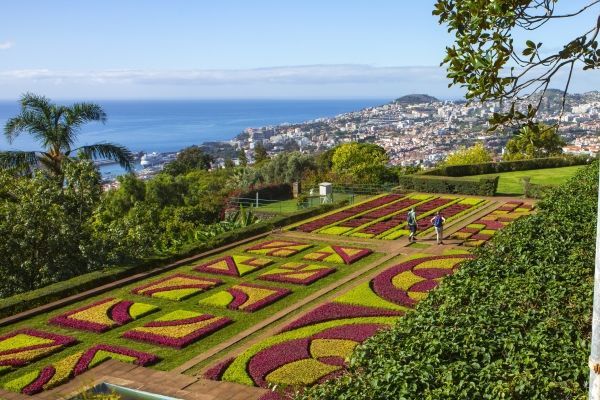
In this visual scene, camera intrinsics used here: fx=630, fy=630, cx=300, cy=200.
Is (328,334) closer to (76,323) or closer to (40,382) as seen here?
(40,382)

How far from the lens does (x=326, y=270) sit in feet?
71.2

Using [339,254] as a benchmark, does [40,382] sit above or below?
below

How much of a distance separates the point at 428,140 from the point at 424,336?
149m

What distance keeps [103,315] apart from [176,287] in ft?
9.86

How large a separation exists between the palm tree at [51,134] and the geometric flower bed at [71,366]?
11181mm

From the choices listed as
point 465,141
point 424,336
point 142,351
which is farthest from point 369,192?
point 465,141

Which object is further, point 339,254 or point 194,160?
point 194,160

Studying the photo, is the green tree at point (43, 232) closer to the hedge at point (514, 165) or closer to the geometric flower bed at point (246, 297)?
the geometric flower bed at point (246, 297)

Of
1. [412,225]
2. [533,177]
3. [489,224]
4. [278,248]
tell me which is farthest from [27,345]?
[533,177]

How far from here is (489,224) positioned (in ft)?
93.5

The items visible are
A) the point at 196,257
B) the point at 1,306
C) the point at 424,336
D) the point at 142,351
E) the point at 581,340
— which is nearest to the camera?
the point at 581,340

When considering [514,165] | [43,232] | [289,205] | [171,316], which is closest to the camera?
[171,316]

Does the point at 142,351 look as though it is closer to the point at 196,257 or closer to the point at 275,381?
→ the point at 275,381

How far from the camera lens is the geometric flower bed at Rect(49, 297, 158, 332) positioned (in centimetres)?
1686
